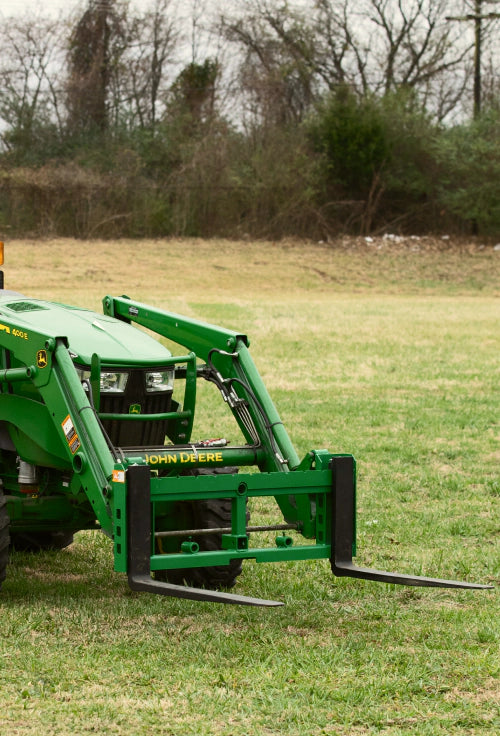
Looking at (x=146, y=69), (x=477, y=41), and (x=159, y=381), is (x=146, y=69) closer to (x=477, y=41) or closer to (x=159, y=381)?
(x=477, y=41)

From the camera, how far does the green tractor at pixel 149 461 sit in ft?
14.5

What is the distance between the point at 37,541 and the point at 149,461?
5.29 ft

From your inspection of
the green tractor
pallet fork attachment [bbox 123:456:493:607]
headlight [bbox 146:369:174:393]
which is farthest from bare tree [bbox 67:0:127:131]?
pallet fork attachment [bbox 123:456:493:607]

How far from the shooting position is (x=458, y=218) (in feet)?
128

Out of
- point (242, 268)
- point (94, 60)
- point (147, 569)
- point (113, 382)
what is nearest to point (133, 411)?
point (113, 382)

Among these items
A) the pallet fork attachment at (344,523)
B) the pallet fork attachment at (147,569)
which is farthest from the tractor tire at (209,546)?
the pallet fork attachment at (147,569)

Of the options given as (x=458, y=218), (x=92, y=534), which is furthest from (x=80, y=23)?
(x=92, y=534)

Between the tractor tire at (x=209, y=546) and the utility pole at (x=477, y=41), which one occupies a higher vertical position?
the utility pole at (x=477, y=41)

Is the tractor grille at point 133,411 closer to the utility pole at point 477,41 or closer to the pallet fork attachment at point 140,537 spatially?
the pallet fork attachment at point 140,537

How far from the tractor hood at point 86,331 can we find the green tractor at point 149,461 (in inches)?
0.4

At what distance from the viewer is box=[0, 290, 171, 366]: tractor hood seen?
16.4 ft

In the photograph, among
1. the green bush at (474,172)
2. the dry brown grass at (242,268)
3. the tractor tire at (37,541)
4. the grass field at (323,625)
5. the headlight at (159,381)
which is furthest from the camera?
the green bush at (474,172)

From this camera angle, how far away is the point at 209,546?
4.96 m

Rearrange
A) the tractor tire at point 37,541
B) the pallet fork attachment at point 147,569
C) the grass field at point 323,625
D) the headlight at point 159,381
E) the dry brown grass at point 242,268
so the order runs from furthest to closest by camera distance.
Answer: the dry brown grass at point 242,268 → the tractor tire at point 37,541 → the headlight at point 159,381 → the pallet fork attachment at point 147,569 → the grass field at point 323,625
